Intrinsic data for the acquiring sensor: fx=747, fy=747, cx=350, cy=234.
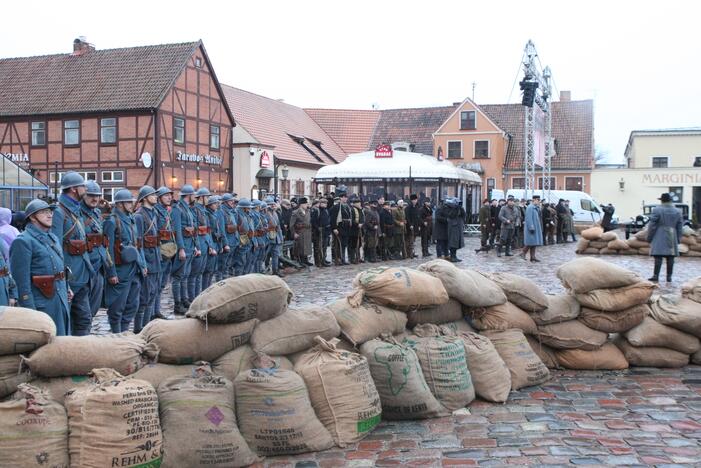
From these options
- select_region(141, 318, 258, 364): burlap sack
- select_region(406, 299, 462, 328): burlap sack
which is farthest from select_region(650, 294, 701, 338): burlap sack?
select_region(141, 318, 258, 364): burlap sack

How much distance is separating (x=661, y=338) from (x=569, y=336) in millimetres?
881

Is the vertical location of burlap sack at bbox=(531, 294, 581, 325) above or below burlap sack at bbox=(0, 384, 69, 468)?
above

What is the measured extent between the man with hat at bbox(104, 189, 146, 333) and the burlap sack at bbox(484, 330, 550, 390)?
142 inches

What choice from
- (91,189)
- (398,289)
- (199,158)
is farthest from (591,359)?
(199,158)

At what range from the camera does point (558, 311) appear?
21.9 feet

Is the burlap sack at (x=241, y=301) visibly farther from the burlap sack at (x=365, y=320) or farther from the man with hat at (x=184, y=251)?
the man with hat at (x=184, y=251)

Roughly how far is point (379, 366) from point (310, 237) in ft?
36.8

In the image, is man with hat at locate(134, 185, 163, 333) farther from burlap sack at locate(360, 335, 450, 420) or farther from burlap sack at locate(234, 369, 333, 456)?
burlap sack at locate(234, 369, 333, 456)

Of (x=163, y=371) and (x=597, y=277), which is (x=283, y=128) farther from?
(x=163, y=371)

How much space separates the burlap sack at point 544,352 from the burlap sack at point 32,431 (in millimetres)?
4118

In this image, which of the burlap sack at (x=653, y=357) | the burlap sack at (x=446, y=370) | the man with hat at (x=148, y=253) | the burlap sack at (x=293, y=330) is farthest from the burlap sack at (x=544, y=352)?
the man with hat at (x=148, y=253)

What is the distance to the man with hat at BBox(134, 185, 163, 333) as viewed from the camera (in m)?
8.15

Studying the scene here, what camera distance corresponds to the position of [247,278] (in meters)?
5.11

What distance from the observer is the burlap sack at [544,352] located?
6.63m
